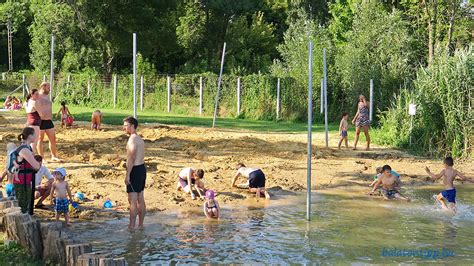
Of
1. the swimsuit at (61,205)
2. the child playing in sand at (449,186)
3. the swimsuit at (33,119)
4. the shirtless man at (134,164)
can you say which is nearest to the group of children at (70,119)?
the swimsuit at (33,119)

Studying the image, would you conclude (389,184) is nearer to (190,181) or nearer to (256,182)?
(256,182)

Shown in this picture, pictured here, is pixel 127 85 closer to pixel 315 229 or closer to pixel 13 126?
pixel 13 126

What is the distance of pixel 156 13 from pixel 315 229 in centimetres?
3437

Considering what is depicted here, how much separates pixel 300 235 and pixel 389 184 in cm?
421

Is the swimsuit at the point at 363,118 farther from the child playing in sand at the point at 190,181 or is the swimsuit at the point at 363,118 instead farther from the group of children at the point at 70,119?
the group of children at the point at 70,119

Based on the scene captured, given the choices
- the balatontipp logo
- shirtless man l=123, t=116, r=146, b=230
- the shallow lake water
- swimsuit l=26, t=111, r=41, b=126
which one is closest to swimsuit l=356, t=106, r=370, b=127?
the shallow lake water

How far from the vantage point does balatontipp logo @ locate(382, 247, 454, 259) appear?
29.6 ft

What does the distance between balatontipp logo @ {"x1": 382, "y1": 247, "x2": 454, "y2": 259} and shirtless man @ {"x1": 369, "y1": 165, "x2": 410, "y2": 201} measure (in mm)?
4215

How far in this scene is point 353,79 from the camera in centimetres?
2864

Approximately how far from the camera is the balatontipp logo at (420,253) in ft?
29.6

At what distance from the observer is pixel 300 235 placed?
10156 millimetres

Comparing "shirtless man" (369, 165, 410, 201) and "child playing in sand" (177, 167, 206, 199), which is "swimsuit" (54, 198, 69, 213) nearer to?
"child playing in sand" (177, 167, 206, 199)

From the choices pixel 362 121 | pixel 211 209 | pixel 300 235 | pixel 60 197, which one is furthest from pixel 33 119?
pixel 362 121

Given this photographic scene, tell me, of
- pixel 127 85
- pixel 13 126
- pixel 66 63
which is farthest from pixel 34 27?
pixel 13 126
